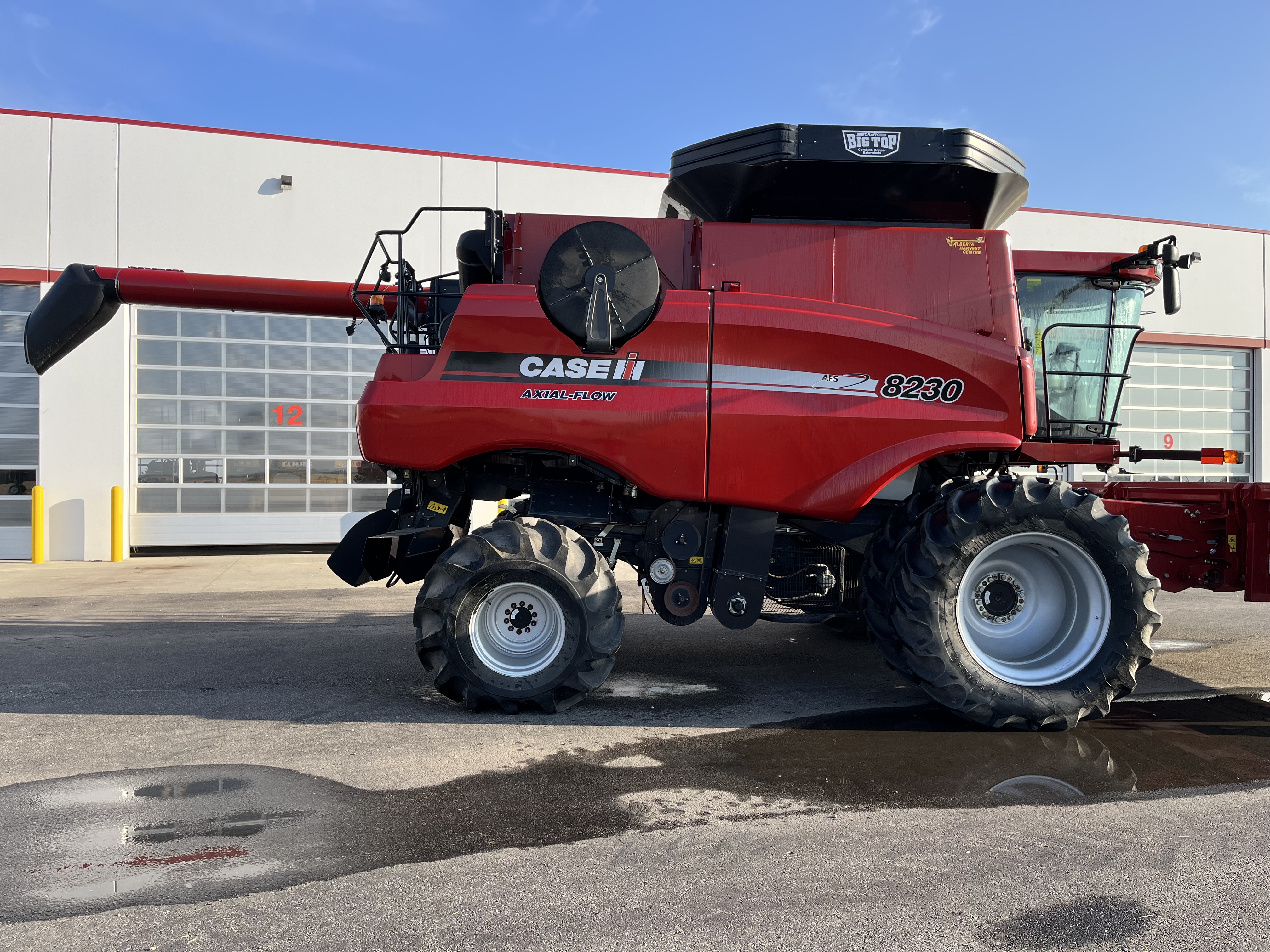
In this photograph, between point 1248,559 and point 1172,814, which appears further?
point 1248,559

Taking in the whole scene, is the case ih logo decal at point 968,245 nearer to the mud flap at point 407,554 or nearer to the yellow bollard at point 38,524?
the mud flap at point 407,554

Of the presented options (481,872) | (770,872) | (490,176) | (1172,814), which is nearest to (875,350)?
(1172,814)

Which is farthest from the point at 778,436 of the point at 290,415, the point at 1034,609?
the point at 290,415

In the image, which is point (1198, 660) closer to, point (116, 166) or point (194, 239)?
point (194, 239)

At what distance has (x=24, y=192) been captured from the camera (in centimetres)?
1316

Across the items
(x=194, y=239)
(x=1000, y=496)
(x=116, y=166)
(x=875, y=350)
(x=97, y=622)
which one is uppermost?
(x=116, y=166)

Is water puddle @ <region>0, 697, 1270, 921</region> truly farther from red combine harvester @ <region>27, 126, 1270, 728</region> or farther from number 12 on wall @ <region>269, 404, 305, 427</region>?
number 12 on wall @ <region>269, 404, 305, 427</region>

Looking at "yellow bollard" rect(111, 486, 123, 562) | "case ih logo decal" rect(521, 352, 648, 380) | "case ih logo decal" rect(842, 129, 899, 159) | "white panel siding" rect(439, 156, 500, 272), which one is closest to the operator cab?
"case ih logo decal" rect(842, 129, 899, 159)

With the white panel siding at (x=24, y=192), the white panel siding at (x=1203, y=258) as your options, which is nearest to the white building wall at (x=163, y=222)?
the white panel siding at (x=24, y=192)

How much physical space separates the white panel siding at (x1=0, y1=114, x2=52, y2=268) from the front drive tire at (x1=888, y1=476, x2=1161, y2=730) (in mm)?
14128

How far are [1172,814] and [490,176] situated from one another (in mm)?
14055

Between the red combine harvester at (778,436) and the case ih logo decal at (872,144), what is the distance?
0.07 ft

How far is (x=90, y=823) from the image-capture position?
134 inches

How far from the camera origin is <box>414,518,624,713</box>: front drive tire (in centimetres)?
473
